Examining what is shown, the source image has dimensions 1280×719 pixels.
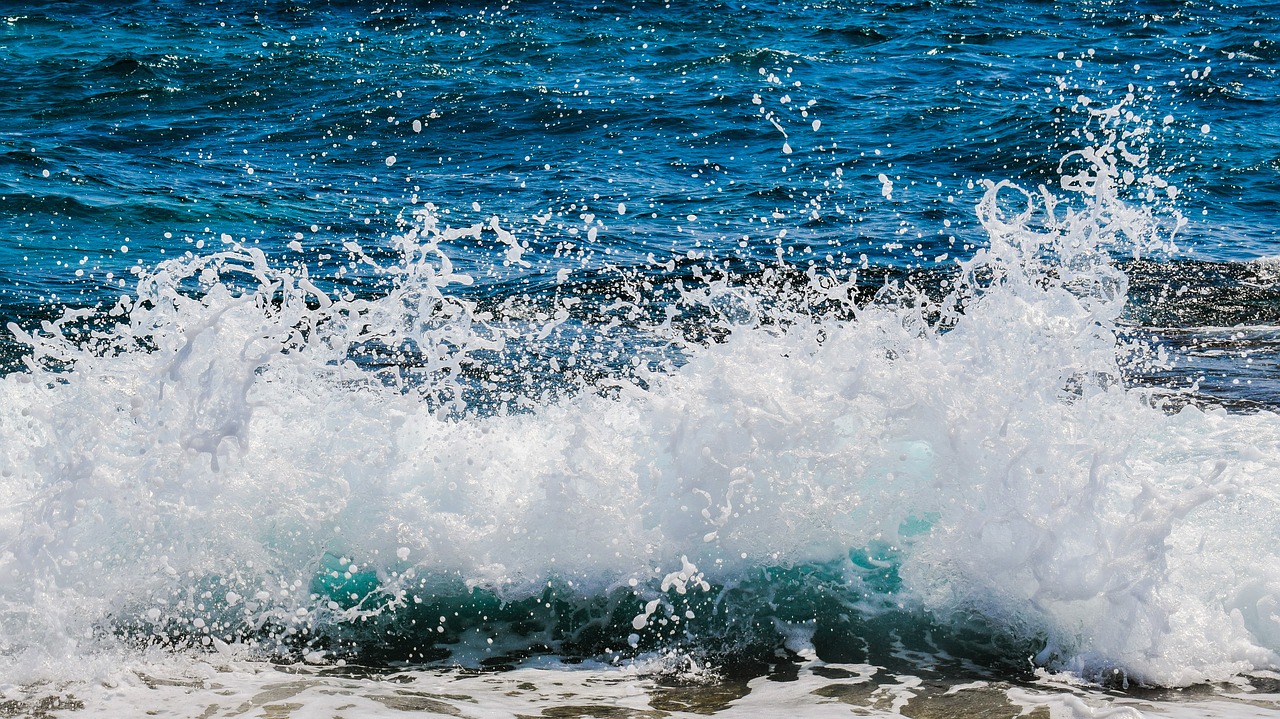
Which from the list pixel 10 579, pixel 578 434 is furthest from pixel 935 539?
pixel 10 579

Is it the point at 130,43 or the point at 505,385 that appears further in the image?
the point at 130,43

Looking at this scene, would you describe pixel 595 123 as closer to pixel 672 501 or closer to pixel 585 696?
pixel 672 501

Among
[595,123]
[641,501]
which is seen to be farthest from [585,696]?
[595,123]

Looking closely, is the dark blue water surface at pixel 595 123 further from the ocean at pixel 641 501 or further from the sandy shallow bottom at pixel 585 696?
the sandy shallow bottom at pixel 585 696

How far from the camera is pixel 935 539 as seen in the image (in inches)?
185

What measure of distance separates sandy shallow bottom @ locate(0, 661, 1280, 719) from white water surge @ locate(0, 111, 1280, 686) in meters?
0.21

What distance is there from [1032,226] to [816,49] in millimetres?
6890

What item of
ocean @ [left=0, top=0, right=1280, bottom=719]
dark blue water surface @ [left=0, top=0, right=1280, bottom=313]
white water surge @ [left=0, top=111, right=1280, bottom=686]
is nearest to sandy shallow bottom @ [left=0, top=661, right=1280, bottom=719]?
ocean @ [left=0, top=0, right=1280, bottom=719]

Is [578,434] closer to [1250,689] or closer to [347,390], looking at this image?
[347,390]

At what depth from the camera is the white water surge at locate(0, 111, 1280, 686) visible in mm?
4352

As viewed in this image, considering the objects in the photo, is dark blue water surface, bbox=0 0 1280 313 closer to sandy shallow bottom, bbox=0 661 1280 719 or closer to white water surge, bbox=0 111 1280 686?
white water surge, bbox=0 111 1280 686

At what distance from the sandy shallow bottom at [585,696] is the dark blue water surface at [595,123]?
4.98 meters

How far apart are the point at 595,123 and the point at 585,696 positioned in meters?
9.89

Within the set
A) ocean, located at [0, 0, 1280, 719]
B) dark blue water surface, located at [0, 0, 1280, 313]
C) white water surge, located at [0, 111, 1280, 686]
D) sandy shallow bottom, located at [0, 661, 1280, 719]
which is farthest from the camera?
dark blue water surface, located at [0, 0, 1280, 313]
